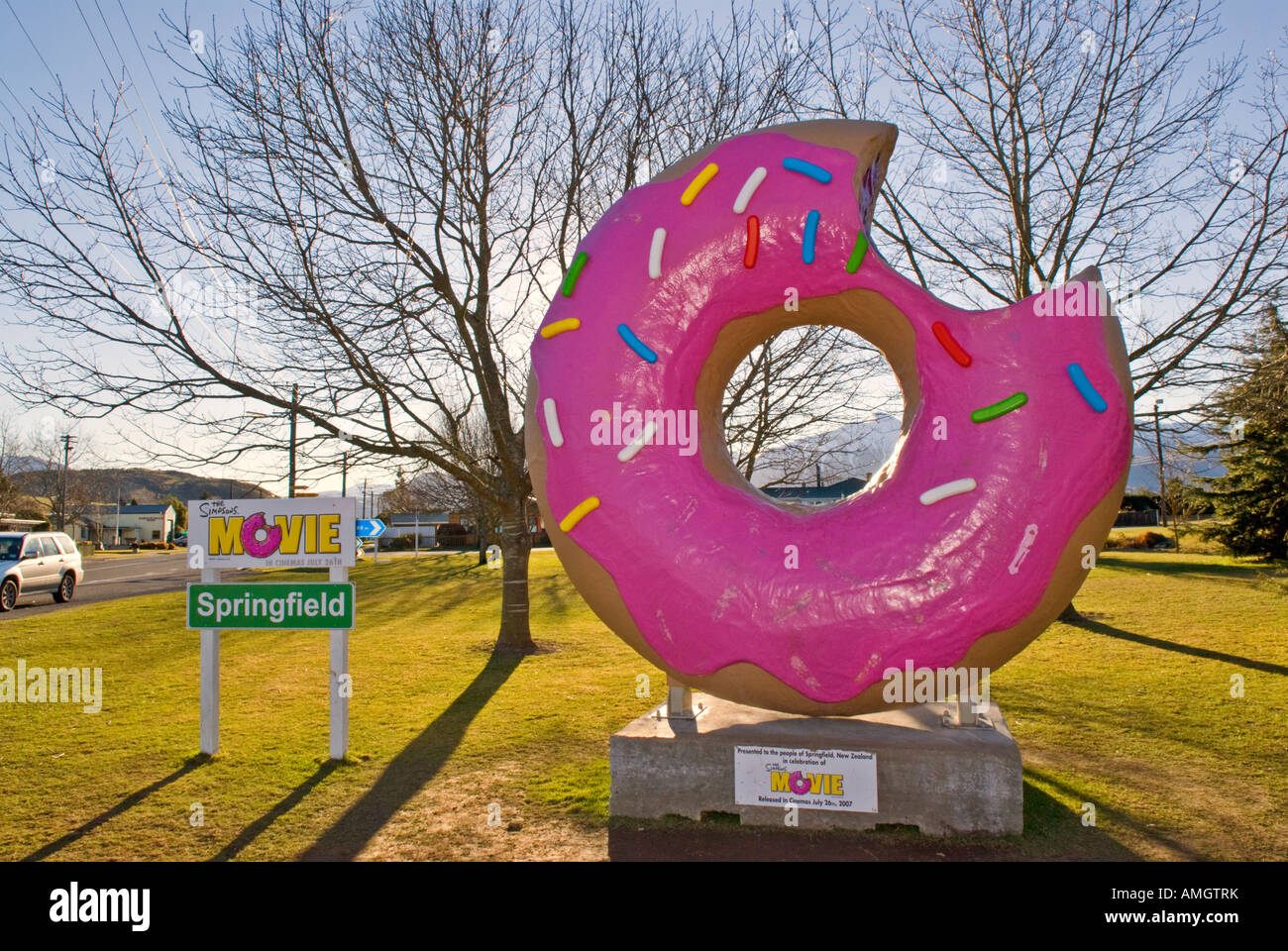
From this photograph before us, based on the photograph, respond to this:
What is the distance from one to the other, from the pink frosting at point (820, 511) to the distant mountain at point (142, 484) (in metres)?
5.12

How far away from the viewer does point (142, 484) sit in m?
109

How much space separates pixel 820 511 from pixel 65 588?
57.6ft

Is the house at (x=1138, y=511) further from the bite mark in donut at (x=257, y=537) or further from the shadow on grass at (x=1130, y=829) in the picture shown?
the bite mark in donut at (x=257, y=537)

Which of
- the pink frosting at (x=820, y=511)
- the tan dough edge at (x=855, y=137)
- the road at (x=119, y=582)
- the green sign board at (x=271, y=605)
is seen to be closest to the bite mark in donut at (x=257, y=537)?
the green sign board at (x=271, y=605)

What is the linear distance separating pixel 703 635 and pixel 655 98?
706cm

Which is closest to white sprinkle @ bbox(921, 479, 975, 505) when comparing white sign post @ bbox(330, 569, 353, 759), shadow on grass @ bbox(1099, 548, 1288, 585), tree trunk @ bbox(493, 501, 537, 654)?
white sign post @ bbox(330, 569, 353, 759)

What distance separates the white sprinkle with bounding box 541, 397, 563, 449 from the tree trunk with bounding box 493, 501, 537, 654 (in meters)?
5.63

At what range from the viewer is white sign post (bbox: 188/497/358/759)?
229 inches

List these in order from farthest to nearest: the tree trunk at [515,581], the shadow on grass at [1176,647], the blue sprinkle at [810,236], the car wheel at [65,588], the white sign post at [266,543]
Answer: the car wheel at [65,588] < the tree trunk at [515,581] < the shadow on grass at [1176,647] < the white sign post at [266,543] < the blue sprinkle at [810,236]

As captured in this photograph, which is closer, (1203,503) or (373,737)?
(373,737)

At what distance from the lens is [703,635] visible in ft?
13.0

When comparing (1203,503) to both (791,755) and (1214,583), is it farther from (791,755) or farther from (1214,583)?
(791,755)

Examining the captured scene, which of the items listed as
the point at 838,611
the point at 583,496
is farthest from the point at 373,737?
the point at 838,611

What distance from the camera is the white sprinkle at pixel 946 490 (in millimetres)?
3680
